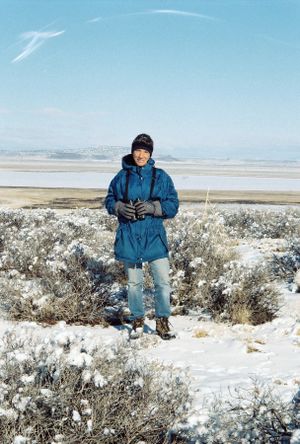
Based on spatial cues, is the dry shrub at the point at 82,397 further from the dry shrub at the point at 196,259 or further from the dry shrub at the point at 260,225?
the dry shrub at the point at 260,225

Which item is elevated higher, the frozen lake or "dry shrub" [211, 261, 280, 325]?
"dry shrub" [211, 261, 280, 325]

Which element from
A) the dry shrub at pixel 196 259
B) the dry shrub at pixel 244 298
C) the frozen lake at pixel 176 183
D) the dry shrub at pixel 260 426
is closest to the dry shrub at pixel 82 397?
the dry shrub at pixel 260 426

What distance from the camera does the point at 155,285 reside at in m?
5.33

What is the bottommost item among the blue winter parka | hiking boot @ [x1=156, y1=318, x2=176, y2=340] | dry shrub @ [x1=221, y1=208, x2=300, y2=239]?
dry shrub @ [x1=221, y1=208, x2=300, y2=239]

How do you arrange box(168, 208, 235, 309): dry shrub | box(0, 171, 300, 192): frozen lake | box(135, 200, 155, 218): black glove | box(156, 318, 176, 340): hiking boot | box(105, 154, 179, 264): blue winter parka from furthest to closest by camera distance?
box(0, 171, 300, 192): frozen lake
box(168, 208, 235, 309): dry shrub
box(156, 318, 176, 340): hiking boot
box(105, 154, 179, 264): blue winter parka
box(135, 200, 155, 218): black glove

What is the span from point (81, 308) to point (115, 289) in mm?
750

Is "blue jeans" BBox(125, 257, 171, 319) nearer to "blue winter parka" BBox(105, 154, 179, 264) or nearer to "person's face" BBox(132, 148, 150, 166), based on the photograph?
"blue winter parka" BBox(105, 154, 179, 264)

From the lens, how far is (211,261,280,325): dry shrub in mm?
6066

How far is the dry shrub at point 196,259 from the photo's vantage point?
6.62 m

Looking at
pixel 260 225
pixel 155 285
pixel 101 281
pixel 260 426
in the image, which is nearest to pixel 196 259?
pixel 101 281

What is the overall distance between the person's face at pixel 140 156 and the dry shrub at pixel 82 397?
2.29m

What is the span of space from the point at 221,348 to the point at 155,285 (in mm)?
867

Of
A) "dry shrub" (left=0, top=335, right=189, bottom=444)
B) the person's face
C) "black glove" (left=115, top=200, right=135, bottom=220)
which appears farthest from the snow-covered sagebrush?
"dry shrub" (left=0, top=335, right=189, bottom=444)

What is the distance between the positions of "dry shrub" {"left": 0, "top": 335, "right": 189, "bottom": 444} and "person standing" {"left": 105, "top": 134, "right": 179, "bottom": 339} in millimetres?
2007
